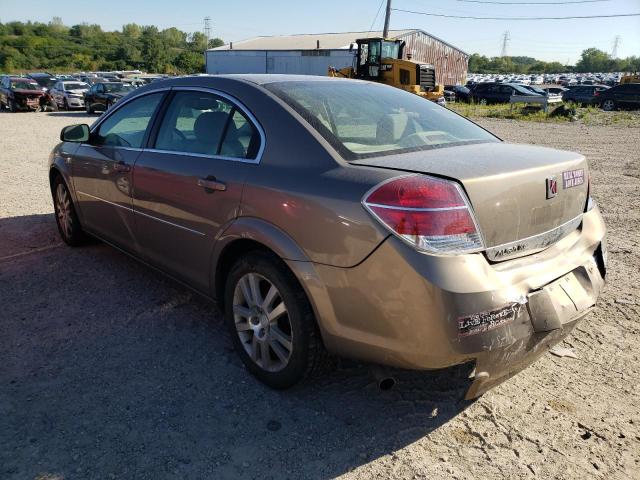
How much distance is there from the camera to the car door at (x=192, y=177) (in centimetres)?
294

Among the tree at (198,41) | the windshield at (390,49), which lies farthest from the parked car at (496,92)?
the tree at (198,41)

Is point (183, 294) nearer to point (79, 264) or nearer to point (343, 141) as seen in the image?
point (79, 264)

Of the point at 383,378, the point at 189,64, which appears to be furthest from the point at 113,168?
the point at 189,64

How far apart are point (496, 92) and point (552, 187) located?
Result: 3295cm

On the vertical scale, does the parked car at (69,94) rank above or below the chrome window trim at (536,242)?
above

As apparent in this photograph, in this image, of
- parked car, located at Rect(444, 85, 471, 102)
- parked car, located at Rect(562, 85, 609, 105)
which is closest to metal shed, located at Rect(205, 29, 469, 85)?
parked car, located at Rect(444, 85, 471, 102)

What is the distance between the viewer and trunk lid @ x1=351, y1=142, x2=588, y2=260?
2256mm

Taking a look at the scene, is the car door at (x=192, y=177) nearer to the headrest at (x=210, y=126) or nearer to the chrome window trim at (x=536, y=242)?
the headrest at (x=210, y=126)

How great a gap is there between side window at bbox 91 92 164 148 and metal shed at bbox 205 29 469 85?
46.3 m

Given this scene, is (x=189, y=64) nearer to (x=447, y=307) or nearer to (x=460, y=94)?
(x=460, y=94)

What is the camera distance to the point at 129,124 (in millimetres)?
4074

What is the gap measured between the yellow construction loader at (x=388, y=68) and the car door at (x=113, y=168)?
19.7 metres

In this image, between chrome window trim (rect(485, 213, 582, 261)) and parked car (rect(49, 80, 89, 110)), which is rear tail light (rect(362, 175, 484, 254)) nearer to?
chrome window trim (rect(485, 213, 582, 261))

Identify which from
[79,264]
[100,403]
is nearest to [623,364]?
[100,403]
